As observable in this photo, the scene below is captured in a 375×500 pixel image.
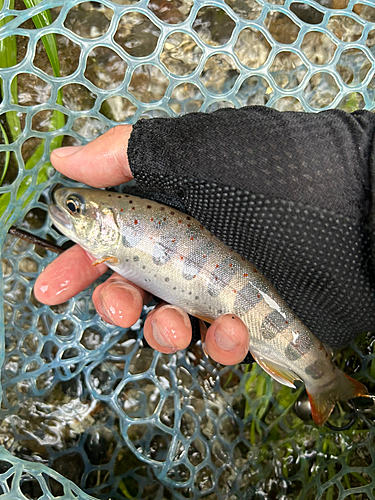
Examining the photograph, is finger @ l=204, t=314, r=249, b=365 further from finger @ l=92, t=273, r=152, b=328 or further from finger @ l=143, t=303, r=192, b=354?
finger @ l=92, t=273, r=152, b=328

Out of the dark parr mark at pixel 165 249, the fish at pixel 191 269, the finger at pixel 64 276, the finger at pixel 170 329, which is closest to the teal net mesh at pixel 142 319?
the finger at pixel 64 276

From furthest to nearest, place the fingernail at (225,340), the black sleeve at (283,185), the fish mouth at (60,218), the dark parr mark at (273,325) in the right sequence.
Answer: the fish mouth at (60,218)
the dark parr mark at (273,325)
the fingernail at (225,340)
the black sleeve at (283,185)

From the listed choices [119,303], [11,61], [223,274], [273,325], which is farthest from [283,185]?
[11,61]

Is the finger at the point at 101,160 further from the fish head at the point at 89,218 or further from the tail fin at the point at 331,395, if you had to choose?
the tail fin at the point at 331,395

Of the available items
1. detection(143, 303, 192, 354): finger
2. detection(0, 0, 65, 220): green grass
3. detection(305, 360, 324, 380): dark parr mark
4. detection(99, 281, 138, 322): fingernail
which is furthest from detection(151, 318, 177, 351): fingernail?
detection(0, 0, 65, 220): green grass

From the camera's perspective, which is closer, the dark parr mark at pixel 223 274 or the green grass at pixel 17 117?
the dark parr mark at pixel 223 274
